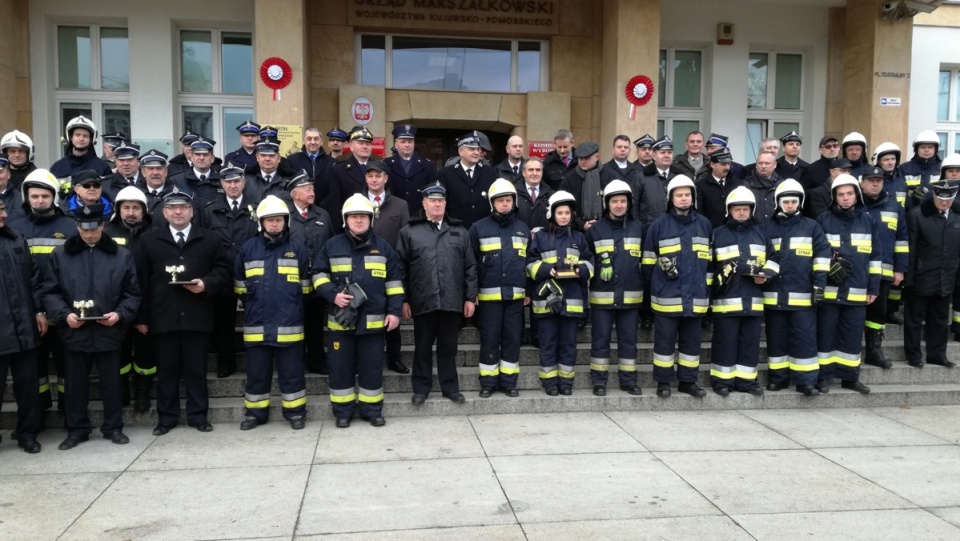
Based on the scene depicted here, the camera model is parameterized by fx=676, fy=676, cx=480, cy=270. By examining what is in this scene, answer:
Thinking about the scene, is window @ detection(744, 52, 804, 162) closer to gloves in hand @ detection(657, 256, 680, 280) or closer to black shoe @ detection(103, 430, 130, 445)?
gloves in hand @ detection(657, 256, 680, 280)

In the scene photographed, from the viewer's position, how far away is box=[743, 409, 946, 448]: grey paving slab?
5.89 meters

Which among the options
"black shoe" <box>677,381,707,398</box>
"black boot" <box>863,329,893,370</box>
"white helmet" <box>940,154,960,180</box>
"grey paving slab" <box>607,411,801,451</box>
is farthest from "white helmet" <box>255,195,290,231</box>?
"white helmet" <box>940,154,960,180</box>

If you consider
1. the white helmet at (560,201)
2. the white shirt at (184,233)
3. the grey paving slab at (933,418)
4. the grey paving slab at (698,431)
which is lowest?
the grey paving slab at (933,418)

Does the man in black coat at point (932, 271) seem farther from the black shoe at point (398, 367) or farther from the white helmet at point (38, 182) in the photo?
the white helmet at point (38, 182)

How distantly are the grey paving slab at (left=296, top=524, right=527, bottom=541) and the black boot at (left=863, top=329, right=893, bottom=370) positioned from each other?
557 centimetres

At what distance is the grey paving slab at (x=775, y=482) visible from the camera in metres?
4.46

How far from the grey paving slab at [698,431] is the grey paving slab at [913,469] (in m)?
0.48

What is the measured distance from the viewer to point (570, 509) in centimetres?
434

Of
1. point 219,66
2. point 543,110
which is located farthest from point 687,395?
point 219,66

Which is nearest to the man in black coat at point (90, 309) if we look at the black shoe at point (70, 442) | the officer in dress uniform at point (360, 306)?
the black shoe at point (70, 442)

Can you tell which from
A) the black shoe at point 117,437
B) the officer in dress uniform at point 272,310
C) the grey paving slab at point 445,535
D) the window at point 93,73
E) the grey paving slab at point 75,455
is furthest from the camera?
the window at point 93,73

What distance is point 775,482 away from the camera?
4.84 m

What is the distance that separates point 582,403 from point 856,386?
→ 2977 millimetres

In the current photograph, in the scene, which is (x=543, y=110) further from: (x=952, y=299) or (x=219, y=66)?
(x=952, y=299)
